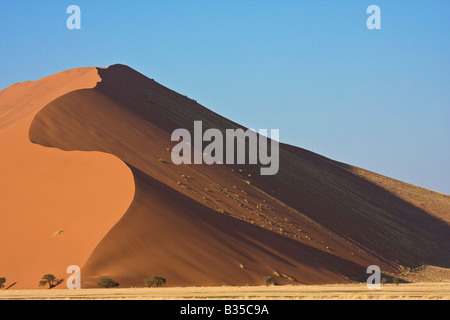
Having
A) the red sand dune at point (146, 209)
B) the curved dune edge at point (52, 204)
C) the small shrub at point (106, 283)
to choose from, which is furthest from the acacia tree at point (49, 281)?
the small shrub at point (106, 283)

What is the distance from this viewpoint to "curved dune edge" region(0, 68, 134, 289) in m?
27.2

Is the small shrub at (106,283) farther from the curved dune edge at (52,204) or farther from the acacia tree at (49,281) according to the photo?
the curved dune edge at (52,204)

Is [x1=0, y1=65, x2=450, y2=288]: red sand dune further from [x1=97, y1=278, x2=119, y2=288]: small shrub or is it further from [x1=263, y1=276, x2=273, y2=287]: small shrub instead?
[x1=263, y1=276, x2=273, y2=287]: small shrub

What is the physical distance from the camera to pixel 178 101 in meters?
66.4

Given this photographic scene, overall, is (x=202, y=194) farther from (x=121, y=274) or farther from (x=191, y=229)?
(x=121, y=274)

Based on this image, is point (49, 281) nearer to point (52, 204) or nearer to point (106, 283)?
point (106, 283)

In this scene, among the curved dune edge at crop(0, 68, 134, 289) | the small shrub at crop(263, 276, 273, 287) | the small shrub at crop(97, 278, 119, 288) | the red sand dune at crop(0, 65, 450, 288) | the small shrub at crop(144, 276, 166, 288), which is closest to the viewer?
the small shrub at crop(97, 278, 119, 288)

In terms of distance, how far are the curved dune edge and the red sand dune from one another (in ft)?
0.22

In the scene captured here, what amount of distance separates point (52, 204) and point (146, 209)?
4443mm

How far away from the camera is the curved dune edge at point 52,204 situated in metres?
27.2

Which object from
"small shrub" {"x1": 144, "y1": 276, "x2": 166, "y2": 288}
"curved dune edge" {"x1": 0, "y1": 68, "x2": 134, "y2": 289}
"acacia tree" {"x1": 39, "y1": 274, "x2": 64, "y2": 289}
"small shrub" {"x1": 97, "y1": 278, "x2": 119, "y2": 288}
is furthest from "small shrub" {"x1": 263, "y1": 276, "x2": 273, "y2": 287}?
"acacia tree" {"x1": 39, "y1": 274, "x2": 64, "y2": 289}

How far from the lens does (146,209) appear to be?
99.7 ft

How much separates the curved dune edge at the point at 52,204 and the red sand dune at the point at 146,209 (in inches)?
2.6

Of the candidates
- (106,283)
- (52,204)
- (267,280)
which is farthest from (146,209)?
(106,283)
